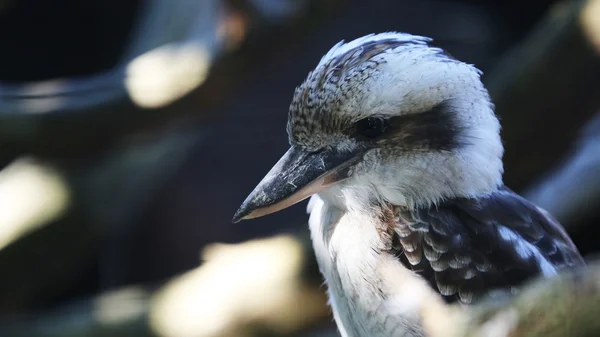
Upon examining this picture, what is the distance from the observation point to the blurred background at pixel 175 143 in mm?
2098

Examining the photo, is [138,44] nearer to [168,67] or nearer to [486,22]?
[168,67]

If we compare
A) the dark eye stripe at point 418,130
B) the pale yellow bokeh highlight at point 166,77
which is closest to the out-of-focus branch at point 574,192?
the dark eye stripe at point 418,130

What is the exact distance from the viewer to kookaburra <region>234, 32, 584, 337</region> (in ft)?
3.83

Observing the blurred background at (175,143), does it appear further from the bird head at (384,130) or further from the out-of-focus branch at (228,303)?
the bird head at (384,130)

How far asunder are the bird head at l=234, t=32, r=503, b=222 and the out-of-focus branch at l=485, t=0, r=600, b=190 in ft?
3.24

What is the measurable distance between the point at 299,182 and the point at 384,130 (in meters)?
0.15

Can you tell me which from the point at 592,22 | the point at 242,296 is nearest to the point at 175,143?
the point at 242,296

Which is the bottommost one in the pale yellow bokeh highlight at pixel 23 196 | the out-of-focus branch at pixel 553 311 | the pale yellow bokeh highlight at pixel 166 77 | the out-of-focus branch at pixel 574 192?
the out-of-focus branch at pixel 553 311

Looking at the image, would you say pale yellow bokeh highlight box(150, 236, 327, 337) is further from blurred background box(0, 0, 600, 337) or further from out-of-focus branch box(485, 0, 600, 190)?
out-of-focus branch box(485, 0, 600, 190)

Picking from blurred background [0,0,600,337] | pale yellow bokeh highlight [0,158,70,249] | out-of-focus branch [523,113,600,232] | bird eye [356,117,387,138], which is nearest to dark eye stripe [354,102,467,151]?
bird eye [356,117,387,138]

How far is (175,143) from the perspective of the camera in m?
2.91

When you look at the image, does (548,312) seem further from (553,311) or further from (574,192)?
(574,192)

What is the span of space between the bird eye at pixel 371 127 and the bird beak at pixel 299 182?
0.03 meters

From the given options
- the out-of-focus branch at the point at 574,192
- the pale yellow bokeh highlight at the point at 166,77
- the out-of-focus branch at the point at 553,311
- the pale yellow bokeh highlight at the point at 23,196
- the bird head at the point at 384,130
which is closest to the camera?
the out-of-focus branch at the point at 553,311
